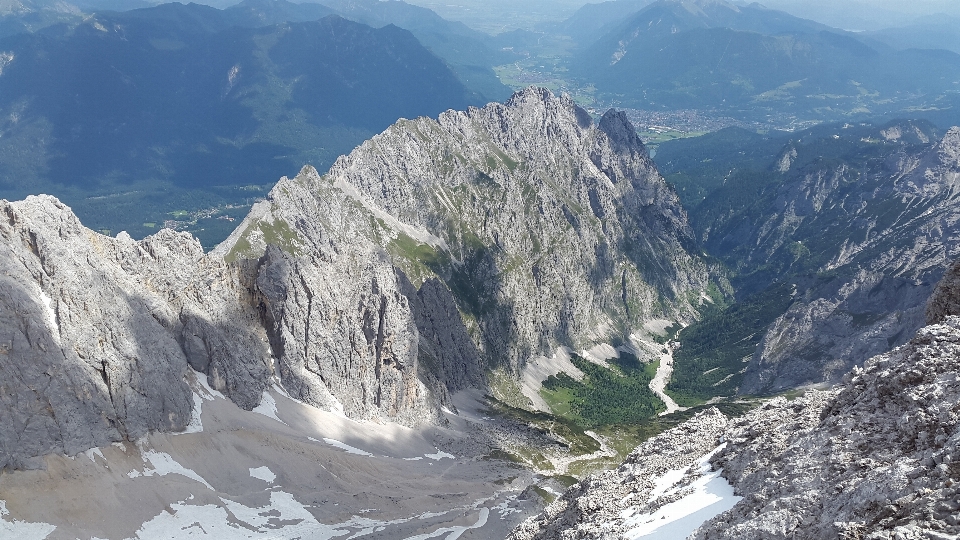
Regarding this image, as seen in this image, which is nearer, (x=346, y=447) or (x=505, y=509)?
(x=505, y=509)

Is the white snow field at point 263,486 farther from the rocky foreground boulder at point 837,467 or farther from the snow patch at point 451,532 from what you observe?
the rocky foreground boulder at point 837,467

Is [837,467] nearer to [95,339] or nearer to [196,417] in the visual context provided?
[95,339]

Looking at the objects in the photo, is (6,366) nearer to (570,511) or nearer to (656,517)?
(570,511)

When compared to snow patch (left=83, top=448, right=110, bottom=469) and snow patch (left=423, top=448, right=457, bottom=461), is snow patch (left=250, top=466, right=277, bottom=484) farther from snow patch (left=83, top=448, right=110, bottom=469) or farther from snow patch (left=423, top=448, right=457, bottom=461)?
snow patch (left=423, top=448, right=457, bottom=461)

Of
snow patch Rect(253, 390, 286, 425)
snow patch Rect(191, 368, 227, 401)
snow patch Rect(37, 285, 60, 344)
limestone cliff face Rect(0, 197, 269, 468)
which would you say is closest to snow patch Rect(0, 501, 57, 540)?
limestone cliff face Rect(0, 197, 269, 468)

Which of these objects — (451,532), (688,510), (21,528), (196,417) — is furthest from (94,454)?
(688,510)

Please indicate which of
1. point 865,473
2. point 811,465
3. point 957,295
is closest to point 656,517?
point 811,465
